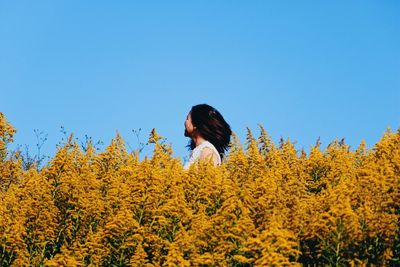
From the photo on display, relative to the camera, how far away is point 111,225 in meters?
7.13

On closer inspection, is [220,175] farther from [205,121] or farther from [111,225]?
[205,121]

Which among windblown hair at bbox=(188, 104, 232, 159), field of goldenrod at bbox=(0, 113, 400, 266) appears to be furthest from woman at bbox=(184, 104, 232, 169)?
field of goldenrod at bbox=(0, 113, 400, 266)

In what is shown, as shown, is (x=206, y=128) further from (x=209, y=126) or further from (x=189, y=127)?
(x=189, y=127)

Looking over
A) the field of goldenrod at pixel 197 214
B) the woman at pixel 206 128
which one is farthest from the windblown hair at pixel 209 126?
the field of goldenrod at pixel 197 214

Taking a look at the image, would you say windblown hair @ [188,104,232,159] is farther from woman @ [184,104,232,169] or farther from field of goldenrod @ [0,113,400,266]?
field of goldenrod @ [0,113,400,266]

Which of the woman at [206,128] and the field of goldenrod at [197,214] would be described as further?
the woman at [206,128]

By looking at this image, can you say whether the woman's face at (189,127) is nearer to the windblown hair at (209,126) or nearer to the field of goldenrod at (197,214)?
the windblown hair at (209,126)

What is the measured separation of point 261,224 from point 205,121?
5.42 meters

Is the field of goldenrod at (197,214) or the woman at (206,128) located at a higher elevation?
the woman at (206,128)

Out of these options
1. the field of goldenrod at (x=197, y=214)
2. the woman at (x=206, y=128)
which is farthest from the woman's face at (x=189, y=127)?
the field of goldenrod at (x=197, y=214)

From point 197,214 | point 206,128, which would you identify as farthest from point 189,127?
point 197,214

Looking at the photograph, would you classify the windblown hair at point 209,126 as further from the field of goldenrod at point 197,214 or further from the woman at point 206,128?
the field of goldenrod at point 197,214

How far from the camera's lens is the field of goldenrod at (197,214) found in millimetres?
6129

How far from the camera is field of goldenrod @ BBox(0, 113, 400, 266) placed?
20.1 ft
